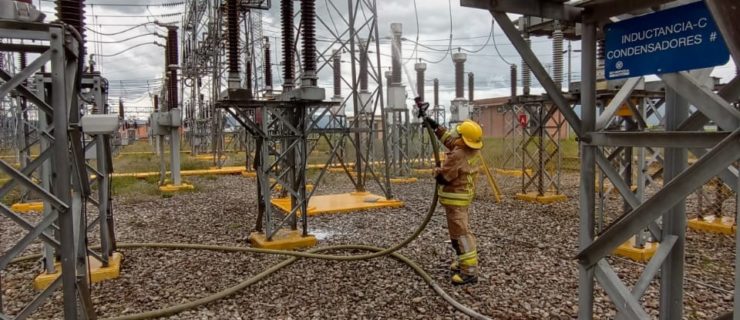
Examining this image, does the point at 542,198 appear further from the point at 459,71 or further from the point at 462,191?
the point at 459,71

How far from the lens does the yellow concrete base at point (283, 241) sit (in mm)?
6281

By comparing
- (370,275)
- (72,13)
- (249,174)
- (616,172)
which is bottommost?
(370,275)

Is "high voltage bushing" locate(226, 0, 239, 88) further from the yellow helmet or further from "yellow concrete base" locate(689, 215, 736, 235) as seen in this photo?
"yellow concrete base" locate(689, 215, 736, 235)

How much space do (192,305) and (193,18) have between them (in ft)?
69.6

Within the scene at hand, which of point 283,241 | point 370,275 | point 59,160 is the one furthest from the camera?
point 283,241

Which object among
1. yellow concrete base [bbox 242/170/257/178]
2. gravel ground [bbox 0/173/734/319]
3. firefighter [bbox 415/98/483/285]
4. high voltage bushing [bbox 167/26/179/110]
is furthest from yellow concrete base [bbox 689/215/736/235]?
yellow concrete base [bbox 242/170/257/178]

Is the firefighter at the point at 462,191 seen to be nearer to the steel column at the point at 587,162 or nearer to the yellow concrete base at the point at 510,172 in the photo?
the steel column at the point at 587,162

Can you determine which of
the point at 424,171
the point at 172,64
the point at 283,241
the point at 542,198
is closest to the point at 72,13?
the point at 283,241

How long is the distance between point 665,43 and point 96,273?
550 centimetres

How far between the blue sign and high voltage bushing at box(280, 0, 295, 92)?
470 centimetres

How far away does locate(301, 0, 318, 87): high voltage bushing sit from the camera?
616 cm

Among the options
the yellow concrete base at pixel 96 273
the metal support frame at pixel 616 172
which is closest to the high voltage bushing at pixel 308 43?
the yellow concrete base at pixel 96 273

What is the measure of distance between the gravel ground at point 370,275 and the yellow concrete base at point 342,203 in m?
0.43

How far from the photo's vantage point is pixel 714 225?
287 inches
